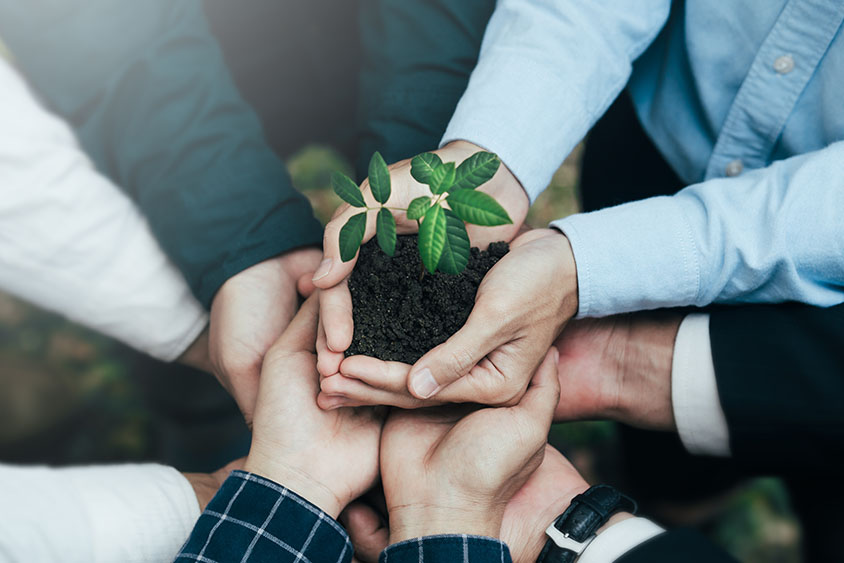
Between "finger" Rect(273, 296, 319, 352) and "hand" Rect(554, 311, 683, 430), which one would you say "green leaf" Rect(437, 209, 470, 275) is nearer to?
"finger" Rect(273, 296, 319, 352)

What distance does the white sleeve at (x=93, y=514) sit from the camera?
113 centimetres

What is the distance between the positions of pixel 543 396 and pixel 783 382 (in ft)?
1.68

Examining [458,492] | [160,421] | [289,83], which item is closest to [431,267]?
[458,492]

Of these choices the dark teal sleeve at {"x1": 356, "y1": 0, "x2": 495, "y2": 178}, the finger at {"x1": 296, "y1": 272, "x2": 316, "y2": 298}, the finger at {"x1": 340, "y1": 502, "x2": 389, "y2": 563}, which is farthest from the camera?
the dark teal sleeve at {"x1": 356, "y1": 0, "x2": 495, "y2": 178}

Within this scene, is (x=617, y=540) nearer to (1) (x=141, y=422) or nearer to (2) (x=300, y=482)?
(2) (x=300, y=482)

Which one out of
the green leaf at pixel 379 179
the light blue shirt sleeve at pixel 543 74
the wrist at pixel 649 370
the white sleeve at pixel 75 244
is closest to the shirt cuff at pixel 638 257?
the wrist at pixel 649 370

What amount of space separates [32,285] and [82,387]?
982mm

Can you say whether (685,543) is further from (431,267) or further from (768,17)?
(768,17)

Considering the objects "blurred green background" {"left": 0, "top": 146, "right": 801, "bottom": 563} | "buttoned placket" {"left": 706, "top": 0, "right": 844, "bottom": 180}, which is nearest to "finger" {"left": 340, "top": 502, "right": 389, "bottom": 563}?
"blurred green background" {"left": 0, "top": 146, "right": 801, "bottom": 563}

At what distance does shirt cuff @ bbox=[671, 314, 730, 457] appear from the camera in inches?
53.8

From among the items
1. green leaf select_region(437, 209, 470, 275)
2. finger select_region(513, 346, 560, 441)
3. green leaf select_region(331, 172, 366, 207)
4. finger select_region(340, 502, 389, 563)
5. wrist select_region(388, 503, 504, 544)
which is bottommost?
finger select_region(340, 502, 389, 563)

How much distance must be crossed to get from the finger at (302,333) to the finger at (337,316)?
17cm

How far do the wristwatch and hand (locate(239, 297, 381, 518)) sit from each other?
0.41m

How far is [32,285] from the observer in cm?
168
